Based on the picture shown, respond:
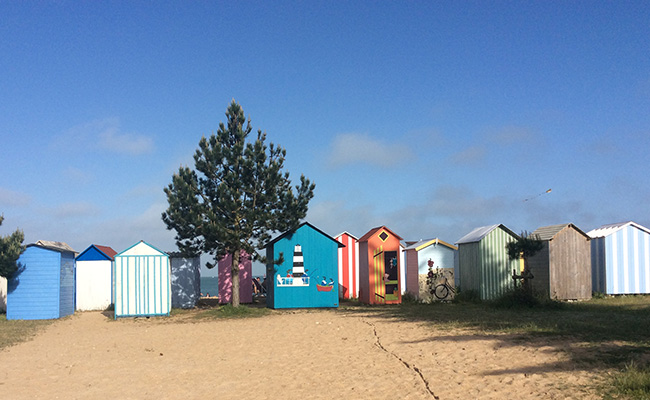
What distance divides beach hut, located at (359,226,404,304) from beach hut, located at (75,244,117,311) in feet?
39.5

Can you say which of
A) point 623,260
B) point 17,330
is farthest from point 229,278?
point 623,260

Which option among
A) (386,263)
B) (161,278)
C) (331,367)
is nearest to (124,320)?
(161,278)

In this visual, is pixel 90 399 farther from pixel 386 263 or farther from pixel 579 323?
pixel 386 263

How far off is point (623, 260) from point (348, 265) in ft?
43.7

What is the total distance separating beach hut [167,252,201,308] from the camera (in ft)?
84.8

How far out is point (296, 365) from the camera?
1120 centimetres

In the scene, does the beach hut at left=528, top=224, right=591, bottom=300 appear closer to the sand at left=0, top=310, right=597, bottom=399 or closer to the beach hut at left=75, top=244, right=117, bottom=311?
the sand at left=0, top=310, right=597, bottom=399

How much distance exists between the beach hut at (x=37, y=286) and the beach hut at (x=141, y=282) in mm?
2812

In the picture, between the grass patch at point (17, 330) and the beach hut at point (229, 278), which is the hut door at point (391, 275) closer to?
the beach hut at point (229, 278)

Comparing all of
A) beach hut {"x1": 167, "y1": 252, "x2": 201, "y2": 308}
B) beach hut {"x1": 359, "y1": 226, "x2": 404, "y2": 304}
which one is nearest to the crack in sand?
beach hut {"x1": 359, "y1": 226, "x2": 404, "y2": 304}

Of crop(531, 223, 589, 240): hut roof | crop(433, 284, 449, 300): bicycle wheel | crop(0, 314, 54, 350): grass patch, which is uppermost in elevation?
crop(531, 223, 589, 240): hut roof

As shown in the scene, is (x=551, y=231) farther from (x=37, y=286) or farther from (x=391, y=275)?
(x=37, y=286)

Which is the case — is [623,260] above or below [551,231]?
below

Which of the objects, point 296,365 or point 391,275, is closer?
point 296,365
